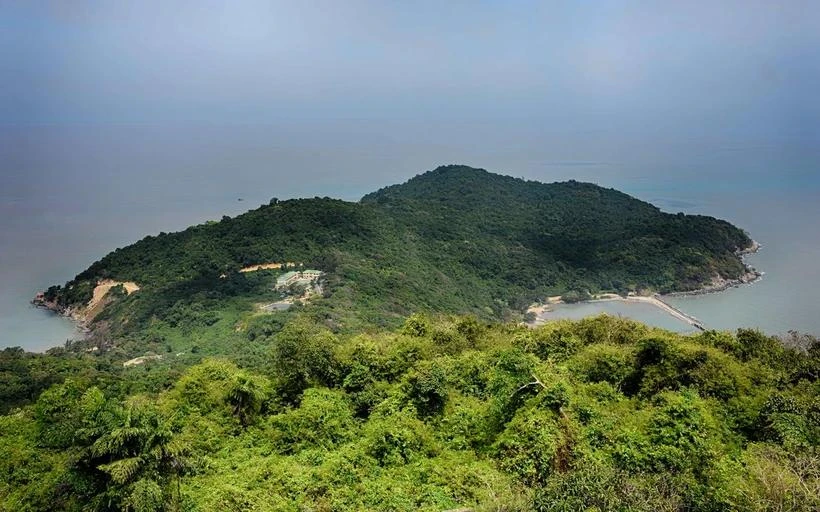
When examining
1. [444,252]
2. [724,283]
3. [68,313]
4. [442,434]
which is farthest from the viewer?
[444,252]

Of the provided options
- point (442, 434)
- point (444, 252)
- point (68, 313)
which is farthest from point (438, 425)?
point (444, 252)

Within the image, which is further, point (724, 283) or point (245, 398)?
point (724, 283)

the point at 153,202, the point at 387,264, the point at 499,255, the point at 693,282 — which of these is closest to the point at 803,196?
the point at 693,282

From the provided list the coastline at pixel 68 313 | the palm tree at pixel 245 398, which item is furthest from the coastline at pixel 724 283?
the coastline at pixel 68 313

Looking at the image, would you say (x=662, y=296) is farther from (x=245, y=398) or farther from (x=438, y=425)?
(x=245, y=398)

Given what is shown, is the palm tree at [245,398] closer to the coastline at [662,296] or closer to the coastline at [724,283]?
the coastline at [662,296]

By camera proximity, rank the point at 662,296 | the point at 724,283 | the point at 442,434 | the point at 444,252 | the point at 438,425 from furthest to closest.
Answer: the point at 444,252 → the point at 724,283 → the point at 662,296 → the point at 438,425 → the point at 442,434

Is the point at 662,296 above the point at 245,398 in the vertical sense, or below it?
above

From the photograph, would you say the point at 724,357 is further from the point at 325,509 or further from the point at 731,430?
the point at 325,509

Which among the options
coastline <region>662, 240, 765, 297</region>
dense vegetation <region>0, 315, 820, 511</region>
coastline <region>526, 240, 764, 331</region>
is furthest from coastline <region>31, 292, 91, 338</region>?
coastline <region>662, 240, 765, 297</region>
